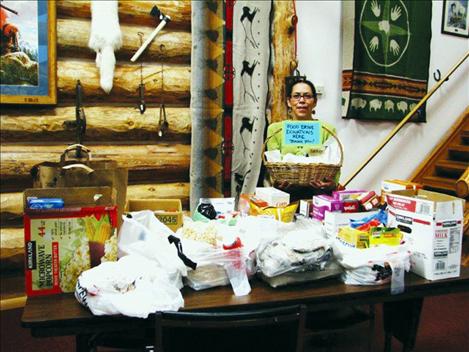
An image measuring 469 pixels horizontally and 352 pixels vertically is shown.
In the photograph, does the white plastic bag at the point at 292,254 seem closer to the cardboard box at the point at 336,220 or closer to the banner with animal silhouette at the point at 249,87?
the cardboard box at the point at 336,220

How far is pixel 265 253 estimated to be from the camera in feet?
4.62

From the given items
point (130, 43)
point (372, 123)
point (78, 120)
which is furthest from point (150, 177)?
point (372, 123)

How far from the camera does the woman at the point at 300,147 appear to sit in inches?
88.2

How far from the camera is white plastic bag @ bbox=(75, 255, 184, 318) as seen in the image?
116 cm

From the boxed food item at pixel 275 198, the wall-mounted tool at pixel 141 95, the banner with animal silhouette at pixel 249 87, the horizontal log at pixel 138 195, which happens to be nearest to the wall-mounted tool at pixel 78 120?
the wall-mounted tool at pixel 141 95

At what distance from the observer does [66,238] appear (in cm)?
132

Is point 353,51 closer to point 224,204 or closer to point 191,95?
point 191,95

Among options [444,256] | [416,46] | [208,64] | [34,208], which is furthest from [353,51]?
[34,208]

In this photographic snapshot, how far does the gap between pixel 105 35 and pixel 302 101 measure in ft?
4.69

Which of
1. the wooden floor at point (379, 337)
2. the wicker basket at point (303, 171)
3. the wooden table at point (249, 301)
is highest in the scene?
the wicker basket at point (303, 171)

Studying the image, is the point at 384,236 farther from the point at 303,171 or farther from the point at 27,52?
the point at 27,52

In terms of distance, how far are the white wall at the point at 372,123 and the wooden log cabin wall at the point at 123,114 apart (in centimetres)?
34

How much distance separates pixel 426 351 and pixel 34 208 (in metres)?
2.24

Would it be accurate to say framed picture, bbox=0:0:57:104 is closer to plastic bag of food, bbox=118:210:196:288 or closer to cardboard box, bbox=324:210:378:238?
plastic bag of food, bbox=118:210:196:288
